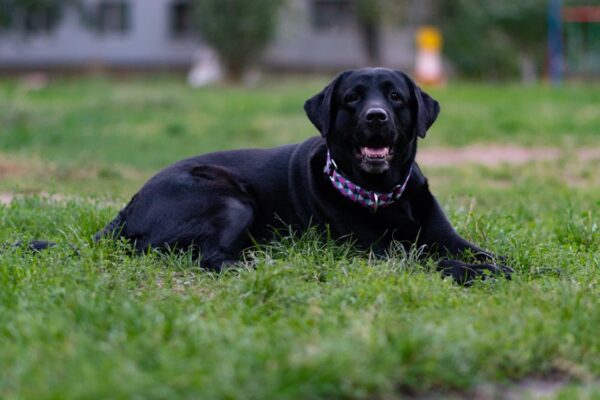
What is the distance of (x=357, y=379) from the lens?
10.3 ft

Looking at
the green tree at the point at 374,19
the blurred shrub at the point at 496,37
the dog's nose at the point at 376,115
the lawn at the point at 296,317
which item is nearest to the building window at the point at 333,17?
the green tree at the point at 374,19

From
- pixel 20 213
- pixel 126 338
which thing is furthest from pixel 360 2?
pixel 126 338

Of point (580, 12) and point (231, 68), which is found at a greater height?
point (580, 12)

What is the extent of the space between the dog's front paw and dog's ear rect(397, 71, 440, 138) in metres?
0.84

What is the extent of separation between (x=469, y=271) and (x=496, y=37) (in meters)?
24.6

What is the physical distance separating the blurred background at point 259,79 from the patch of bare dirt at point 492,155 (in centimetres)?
4

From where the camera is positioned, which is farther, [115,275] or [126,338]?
[115,275]

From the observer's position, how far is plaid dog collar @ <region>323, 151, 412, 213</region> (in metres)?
5.47

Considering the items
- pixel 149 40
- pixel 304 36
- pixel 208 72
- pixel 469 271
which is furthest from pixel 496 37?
pixel 469 271

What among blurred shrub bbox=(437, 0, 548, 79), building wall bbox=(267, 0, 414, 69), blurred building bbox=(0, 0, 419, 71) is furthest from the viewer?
blurred building bbox=(0, 0, 419, 71)

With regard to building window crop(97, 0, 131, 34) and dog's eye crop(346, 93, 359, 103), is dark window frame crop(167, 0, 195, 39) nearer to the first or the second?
building window crop(97, 0, 131, 34)

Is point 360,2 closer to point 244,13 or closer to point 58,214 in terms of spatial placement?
point 244,13

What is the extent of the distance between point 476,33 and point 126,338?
26446 mm

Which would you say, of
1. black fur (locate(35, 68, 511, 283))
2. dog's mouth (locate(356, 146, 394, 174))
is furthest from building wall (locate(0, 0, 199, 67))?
dog's mouth (locate(356, 146, 394, 174))
